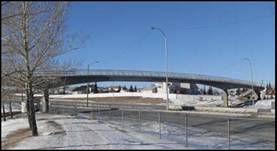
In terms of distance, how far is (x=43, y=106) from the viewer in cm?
5906

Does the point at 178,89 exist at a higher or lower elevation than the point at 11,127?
higher

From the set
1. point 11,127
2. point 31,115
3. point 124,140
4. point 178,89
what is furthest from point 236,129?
point 178,89

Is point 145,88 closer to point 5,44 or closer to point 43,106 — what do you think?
point 43,106

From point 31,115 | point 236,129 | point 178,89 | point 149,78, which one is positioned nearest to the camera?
point 31,115

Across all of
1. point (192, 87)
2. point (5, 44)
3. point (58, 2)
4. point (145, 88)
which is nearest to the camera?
point (5, 44)

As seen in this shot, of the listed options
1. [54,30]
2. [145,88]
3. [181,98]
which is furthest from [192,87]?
[54,30]

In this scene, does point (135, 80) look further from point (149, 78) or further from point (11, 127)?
point (11, 127)

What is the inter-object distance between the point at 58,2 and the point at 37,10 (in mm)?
1354

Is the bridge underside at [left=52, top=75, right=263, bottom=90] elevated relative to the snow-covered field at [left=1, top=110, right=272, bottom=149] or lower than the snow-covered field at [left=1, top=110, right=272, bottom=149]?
elevated

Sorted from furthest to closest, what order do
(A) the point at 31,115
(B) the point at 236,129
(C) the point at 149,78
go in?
1. (C) the point at 149,78
2. (B) the point at 236,129
3. (A) the point at 31,115

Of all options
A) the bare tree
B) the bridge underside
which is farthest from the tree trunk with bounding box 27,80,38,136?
the bridge underside

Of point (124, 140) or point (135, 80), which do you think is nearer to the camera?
point (124, 140)

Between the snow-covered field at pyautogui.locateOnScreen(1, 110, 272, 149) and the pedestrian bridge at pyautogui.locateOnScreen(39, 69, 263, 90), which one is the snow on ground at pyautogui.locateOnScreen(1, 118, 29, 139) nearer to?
the snow-covered field at pyautogui.locateOnScreen(1, 110, 272, 149)

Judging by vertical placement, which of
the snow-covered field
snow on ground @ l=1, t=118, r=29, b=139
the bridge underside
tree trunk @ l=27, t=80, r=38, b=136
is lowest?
snow on ground @ l=1, t=118, r=29, b=139
